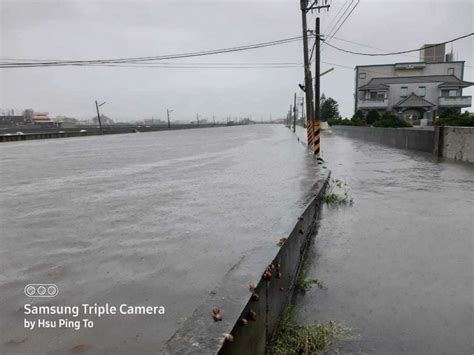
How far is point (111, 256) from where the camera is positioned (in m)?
5.04

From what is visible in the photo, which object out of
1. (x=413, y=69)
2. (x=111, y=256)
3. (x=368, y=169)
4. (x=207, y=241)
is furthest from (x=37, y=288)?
(x=413, y=69)

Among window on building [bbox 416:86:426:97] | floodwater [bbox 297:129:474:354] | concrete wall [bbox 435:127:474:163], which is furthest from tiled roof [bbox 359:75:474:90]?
floodwater [bbox 297:129:474:354]

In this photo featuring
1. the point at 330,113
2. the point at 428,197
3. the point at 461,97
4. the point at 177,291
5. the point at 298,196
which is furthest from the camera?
the point at 330,113

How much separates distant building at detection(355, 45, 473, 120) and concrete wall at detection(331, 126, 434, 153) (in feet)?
90.1

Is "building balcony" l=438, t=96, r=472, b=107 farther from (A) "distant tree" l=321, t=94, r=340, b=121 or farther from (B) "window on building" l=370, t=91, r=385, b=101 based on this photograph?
(A) "distant tree" l=321, t=94, r=340, b=121

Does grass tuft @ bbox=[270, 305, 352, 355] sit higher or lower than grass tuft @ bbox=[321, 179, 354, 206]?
higher

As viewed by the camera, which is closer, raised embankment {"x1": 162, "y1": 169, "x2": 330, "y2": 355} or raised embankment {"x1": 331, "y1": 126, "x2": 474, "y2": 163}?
raised embankment {"x1": 162, "y1": 169, "x2": 330, "y2": 355}

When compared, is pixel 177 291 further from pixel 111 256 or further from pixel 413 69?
pixel 413 69

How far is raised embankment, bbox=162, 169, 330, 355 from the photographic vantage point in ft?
7.55

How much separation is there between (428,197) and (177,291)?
730 cm

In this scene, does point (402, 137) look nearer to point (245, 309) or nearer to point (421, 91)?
point (245, 309)

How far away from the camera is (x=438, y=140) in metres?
18.5

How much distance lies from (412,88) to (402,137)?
1860 inches

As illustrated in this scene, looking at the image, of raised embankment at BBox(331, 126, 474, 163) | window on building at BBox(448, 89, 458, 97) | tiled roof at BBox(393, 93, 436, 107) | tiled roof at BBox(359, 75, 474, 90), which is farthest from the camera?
tiled roof at BBox(359, 75, 474, 90)
